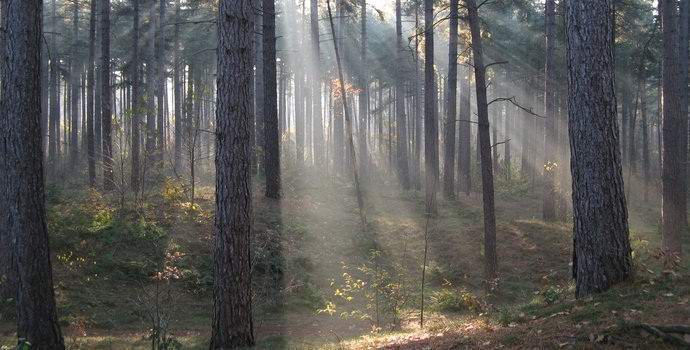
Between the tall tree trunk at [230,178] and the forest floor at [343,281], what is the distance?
730 mm

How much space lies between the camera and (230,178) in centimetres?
773

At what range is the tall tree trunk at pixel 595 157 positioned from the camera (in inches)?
265

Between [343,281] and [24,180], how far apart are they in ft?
29.2

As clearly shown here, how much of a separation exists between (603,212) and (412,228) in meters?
12.4

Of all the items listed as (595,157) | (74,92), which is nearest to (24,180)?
(595,157)

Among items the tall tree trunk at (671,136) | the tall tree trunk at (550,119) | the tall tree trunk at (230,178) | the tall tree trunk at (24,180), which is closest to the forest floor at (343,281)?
the tall tree trunk at (230,178)

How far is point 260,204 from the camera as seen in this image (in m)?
18.2

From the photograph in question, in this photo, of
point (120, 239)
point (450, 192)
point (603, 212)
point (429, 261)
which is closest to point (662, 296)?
point (603, 212)

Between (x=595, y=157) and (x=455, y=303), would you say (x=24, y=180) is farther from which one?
(x=455, y=303)

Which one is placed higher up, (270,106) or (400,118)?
(400,118)

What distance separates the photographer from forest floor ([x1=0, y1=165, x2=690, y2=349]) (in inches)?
249

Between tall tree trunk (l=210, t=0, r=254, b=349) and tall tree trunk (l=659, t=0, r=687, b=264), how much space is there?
10.8 m

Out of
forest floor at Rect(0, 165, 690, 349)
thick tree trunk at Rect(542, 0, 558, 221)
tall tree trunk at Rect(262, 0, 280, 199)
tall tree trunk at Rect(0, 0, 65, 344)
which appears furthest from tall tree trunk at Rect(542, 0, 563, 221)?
tall tree trunk at Rect(0, 0, 65, 344)

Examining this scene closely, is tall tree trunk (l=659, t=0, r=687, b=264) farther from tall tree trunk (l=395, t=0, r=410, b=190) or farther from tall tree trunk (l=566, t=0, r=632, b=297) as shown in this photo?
tall tree trunk (l=395, t=0, r=410, b=190)
